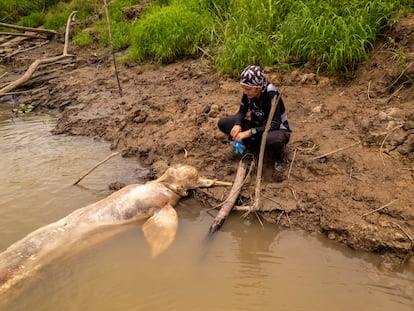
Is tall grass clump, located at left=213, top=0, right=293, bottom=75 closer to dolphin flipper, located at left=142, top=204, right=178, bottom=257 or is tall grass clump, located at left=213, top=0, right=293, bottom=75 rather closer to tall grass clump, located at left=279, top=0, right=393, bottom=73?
tall grass clump, located at left=279, top=0, right=393, bottom=73

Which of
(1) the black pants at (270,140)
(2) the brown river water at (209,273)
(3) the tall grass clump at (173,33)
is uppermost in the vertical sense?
(3) the tall grass clump at (173,33)

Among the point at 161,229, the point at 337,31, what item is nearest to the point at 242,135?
the point at 161,229

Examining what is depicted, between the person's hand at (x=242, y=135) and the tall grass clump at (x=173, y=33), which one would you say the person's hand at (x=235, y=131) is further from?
the tall grass clump at (x=173, y=33)

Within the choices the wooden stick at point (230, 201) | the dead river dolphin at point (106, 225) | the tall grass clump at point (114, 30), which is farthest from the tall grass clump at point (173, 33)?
the dead river dolphin at point (106, 225)

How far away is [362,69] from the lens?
5047mm

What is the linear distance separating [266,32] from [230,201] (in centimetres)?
364

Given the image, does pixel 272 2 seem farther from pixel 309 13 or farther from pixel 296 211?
pixel 296 211

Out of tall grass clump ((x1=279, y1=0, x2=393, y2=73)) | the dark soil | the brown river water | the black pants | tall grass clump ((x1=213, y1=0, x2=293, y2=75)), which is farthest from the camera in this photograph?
tall grass clump ((x1=213, y1=0, x2=293, y2=75))

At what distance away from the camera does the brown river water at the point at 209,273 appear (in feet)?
8.39

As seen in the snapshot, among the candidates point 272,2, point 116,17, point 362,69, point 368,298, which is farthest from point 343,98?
point 116,17

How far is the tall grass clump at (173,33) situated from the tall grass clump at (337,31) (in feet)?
6.83

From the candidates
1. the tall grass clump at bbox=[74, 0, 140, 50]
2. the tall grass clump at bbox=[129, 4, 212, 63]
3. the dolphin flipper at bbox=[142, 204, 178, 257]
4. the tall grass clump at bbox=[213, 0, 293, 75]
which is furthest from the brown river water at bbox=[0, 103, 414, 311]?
the tall grass clump at bbox=[74, 0, 140, 50]

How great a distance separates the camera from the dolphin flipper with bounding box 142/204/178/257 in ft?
10.2

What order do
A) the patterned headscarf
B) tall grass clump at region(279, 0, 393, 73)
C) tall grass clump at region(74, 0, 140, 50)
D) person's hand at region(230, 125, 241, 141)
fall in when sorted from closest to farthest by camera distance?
1. the patterned headscarf
2. person's hand at region(230, 125, 241, 141)
3. tall grass clump at region(279, 0, 393, 73)
4. tall grass clump at region(74, 0, 140, 50)
